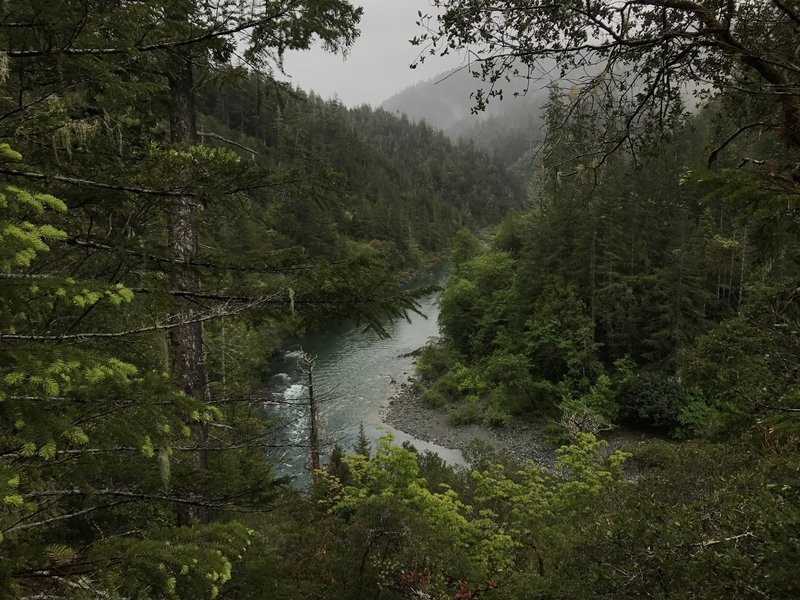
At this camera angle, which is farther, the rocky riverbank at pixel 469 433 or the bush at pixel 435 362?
the bush at pixel 435 362

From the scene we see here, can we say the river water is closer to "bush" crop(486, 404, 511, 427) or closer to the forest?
"bush" crop(486, 404, 511, 427)

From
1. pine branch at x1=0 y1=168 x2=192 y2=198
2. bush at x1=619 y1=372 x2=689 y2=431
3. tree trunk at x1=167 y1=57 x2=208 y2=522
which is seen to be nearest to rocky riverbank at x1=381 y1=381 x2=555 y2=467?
bush at x1=619 y1=372 x2=689 y2=431

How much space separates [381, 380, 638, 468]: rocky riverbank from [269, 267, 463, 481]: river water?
0.51m

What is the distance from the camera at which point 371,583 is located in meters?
6.64

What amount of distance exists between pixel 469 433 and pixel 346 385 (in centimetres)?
745

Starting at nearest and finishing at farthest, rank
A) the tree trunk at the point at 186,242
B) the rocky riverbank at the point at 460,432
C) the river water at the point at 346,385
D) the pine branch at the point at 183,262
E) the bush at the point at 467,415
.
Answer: the pine branch at the point at 183,262 < the tree trunk at the point at 186,242 < the river water at the point at 346,385 < the rocky riverbank at the point at 460,432 < the bush at the point at 467,415

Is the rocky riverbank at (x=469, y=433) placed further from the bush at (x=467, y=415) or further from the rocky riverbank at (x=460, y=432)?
the bush at (x=467, y=415)

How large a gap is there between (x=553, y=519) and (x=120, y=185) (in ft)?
34.8

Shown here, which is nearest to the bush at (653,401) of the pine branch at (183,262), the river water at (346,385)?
the river water at (346,385)

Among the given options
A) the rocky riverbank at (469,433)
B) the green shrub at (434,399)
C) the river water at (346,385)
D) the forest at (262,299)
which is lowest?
the rocky riverbank at (469,433)

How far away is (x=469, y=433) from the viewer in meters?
23.1

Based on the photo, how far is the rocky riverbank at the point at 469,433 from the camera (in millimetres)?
20953

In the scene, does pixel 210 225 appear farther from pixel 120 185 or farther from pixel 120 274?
pixel 120 185

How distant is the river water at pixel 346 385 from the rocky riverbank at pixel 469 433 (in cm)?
51
